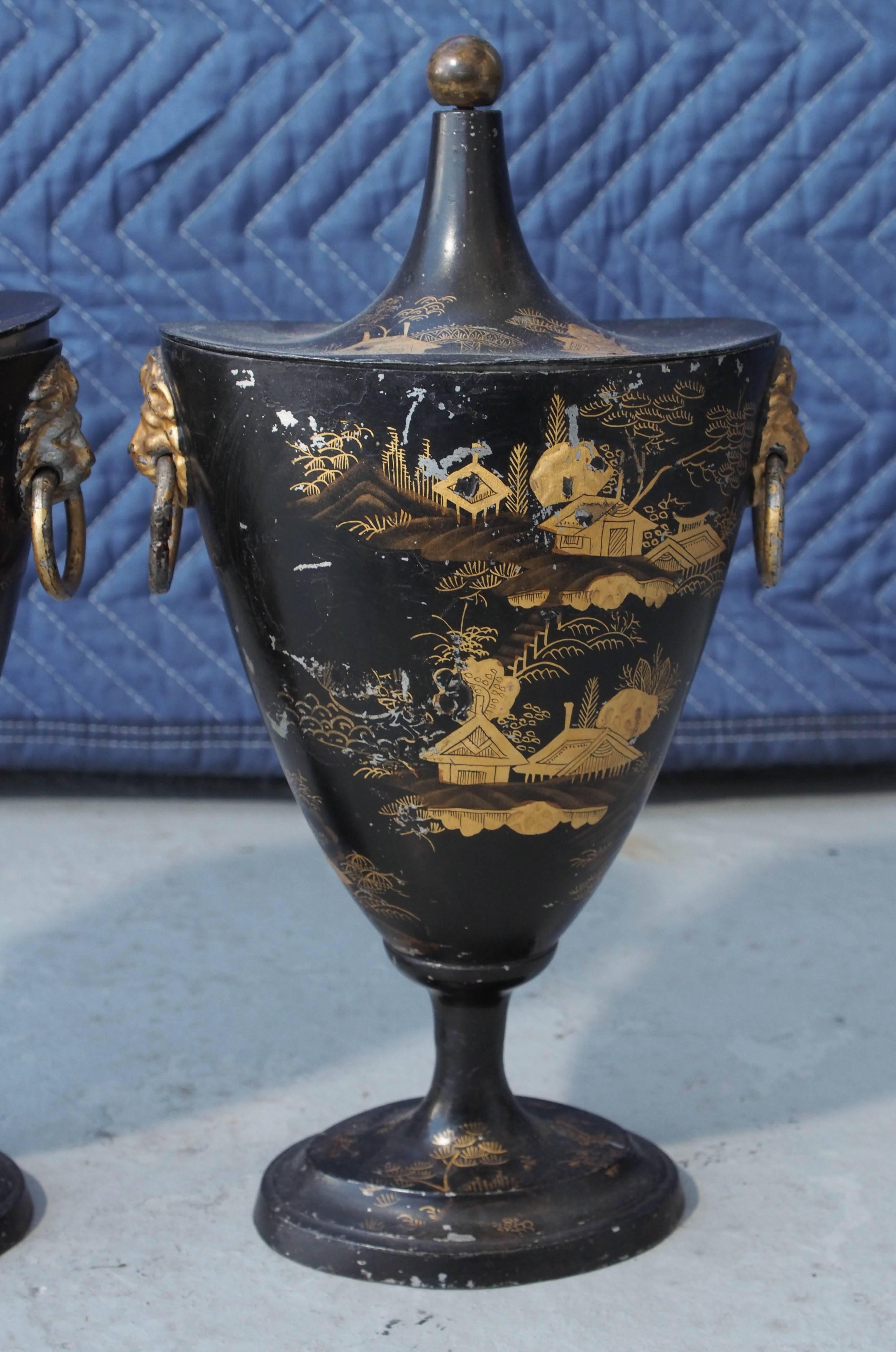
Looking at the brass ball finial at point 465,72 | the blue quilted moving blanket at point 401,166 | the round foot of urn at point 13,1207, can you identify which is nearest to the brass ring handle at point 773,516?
the brass ball finial at point 465,72

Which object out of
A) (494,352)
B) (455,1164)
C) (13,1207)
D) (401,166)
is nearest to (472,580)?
(494,352)

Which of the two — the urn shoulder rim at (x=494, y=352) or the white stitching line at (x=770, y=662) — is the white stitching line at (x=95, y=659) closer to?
the white stitching line at (x=770, y=662)

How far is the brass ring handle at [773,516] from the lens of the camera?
981 mm

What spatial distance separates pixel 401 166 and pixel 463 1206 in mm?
1025

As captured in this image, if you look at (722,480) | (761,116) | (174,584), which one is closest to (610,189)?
(761,116)

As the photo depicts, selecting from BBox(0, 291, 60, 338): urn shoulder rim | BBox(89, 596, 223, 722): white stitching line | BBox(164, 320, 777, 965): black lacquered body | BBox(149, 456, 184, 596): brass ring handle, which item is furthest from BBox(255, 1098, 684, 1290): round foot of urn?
BBox(89, 596, 223, 722): white stitching line

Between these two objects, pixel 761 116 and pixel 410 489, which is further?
pixel 761 116

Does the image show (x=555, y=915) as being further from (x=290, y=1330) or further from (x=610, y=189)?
(x=610, y=189)

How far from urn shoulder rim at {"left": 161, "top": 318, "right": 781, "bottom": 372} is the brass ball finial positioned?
0.45 feet

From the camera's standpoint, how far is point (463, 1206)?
1.02 metres

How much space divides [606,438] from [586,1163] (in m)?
0.42

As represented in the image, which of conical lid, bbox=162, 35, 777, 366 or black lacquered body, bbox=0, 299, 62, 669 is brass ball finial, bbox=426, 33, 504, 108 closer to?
conical lid, bbox=162, 35, 777, 366

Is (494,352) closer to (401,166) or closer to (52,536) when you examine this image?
(52,536)

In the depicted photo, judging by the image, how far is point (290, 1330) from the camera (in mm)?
961
